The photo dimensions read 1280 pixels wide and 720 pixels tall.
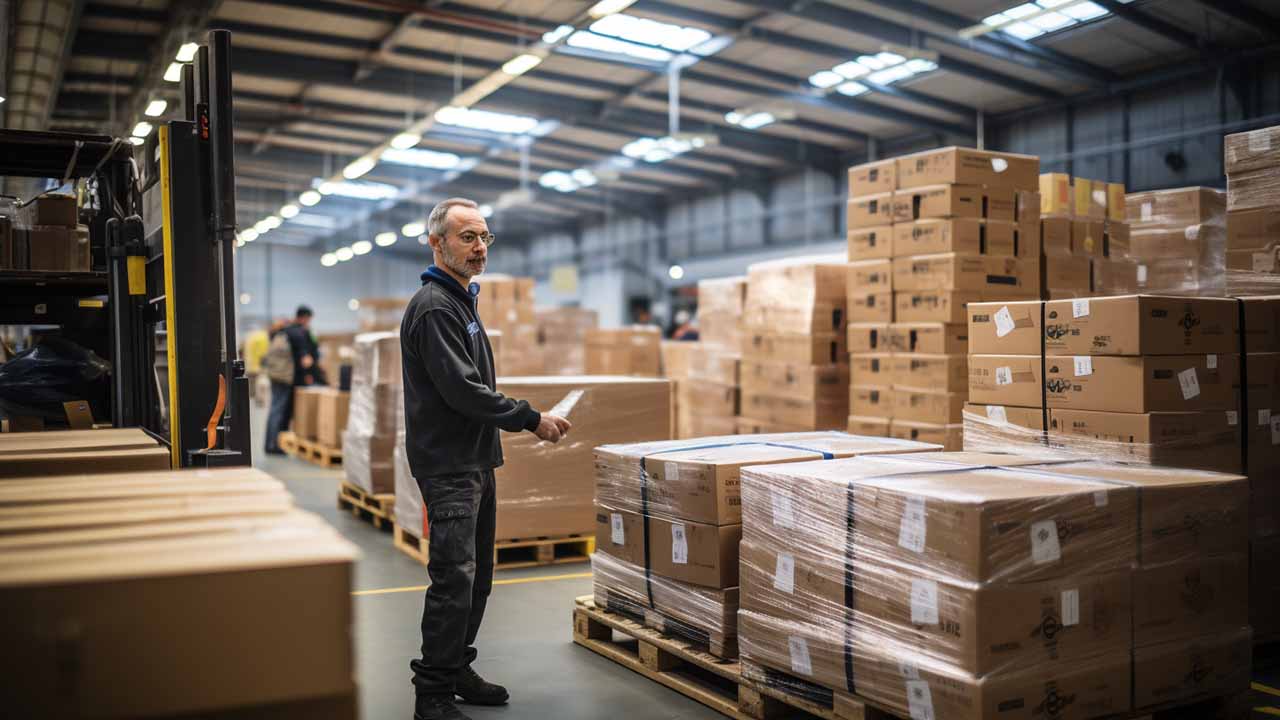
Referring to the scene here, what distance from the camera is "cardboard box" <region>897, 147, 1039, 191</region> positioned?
5.70m

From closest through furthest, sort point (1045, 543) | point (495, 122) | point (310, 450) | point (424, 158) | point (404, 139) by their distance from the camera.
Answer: point (1045, 543) < point (310, 450) < point (404, 139) < point (495, 122) < point (424, 158)

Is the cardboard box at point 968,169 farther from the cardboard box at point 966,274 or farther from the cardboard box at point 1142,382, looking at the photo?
the cardboard box at point 1142,382

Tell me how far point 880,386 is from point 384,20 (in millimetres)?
8236

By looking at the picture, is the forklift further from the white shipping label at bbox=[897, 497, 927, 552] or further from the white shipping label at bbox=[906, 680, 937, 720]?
the white shipping label at bbox=[906, 680, 937, 720]

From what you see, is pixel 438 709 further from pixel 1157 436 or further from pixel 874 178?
pixel 874 178

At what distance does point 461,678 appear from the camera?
A: 141 inches

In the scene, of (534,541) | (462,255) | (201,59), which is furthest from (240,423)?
(534,541)

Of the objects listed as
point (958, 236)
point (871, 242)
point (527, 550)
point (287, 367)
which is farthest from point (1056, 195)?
point (287, 367)

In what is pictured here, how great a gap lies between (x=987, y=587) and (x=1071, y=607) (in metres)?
0.38

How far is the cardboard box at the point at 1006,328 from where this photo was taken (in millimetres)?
4176

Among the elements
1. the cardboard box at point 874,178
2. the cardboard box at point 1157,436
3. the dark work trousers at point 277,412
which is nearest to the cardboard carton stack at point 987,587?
the cardboard box at point 1157,436

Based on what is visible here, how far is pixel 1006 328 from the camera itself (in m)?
4.32

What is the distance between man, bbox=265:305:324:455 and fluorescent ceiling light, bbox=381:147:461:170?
7396 mm

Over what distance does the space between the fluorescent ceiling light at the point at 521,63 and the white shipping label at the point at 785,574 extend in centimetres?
779
